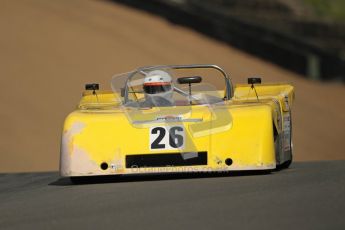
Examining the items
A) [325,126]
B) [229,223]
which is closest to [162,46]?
[325,126]

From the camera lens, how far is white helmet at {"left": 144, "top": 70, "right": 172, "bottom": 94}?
33.2ft

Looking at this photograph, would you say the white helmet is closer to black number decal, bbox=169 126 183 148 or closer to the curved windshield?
the curved windshield

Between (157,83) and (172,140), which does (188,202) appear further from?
(157,83)

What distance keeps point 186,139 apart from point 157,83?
138 centimetres

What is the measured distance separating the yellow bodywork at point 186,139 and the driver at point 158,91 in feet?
2.67

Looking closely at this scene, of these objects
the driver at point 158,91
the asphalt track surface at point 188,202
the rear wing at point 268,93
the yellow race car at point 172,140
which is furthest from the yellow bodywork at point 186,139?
the rear wing at point 268,93

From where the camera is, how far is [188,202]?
23.5 ft

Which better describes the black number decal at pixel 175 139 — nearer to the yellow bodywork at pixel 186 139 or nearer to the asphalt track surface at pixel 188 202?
the yellow bodywork at pixel 186 139

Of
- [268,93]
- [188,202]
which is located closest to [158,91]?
[268,93]

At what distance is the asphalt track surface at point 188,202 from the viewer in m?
6.24

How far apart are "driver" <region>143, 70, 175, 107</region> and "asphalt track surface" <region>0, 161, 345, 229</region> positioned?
932 mm

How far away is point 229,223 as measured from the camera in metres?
6.13

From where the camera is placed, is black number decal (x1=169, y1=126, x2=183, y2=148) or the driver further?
the driver

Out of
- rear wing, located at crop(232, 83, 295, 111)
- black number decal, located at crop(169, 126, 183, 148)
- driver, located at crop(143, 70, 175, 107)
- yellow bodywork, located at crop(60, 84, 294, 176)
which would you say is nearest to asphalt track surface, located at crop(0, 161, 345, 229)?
yellow bodywork, located at crop(60, 84, 294, 176)
